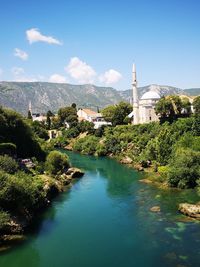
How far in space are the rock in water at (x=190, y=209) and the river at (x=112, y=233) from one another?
73cm

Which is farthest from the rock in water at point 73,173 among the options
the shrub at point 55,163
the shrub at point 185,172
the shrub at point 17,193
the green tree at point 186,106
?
the green tree at point 186,106

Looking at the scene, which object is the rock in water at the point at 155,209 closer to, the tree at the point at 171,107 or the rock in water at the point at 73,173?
the rock in water at the point at 73,173

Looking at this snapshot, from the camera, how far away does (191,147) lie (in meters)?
49.4

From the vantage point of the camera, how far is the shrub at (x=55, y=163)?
1842 inches

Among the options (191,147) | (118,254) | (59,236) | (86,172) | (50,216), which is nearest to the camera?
(118,254)

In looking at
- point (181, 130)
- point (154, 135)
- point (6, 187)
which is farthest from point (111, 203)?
point (154, 135)

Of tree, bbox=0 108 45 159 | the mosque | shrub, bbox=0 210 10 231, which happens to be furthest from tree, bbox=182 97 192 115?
shrub, bbox=0 210 10 231

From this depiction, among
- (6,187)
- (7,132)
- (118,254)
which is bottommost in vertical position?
(118,254)

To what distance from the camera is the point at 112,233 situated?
2894 centimetres

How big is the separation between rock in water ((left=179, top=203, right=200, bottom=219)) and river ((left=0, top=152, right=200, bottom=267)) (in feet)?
2.38

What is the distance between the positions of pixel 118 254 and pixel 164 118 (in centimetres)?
5242

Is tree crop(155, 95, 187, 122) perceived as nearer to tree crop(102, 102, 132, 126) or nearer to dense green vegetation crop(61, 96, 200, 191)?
dense green vegetation crop(61, 96, 200, 191)

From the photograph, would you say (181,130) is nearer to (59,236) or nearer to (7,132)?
(7,132)

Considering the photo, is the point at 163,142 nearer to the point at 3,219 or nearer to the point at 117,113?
the point at 3,219
